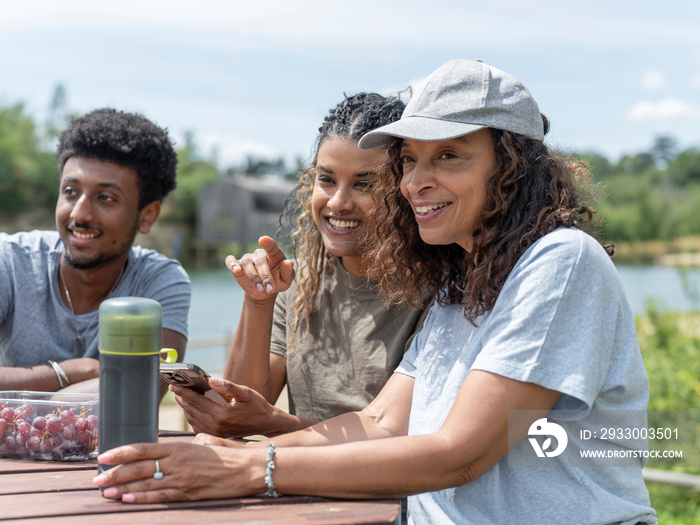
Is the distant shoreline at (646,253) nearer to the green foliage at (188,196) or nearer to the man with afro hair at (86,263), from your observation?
the green foliage at (188,196)

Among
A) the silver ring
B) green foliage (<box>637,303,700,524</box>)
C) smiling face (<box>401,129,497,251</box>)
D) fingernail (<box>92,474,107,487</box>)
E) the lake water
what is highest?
smiling face (<box>401,129,497,251</box>)

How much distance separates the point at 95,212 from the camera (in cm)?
300

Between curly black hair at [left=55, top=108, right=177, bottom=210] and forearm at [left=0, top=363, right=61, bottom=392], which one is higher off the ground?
curly black hair at [left=55, top=108, right=177, bottom=210]

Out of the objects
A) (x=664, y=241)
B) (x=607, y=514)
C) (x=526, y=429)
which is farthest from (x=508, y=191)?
(x=664, y=241)

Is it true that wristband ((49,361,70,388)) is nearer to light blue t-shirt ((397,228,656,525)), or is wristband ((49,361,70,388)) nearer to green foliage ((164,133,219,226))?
light blue t-shirt ((397,228,656,525))

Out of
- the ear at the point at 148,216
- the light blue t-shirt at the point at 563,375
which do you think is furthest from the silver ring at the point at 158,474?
the ear at the point at 148,216

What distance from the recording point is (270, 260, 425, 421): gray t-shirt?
99.7 inches

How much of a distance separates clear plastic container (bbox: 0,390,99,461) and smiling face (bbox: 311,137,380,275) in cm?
109

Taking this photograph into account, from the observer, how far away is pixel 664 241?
33500mm

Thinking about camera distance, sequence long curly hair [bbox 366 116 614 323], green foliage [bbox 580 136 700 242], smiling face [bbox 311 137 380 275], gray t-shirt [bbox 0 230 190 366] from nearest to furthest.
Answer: long curly hair [bbox 366 116 614 323] < smiling face [bbox 311 137 380 275] < gray t-shirt [bbox 0 230 190 366] < green foliage [bbox 580 136 700 242]

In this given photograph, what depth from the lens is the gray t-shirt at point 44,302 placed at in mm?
2959

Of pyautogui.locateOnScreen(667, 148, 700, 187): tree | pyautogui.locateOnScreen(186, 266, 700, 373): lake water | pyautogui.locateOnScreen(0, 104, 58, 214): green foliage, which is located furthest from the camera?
pyautogui.locateOnScreen(667, 148, 700, 187): tree

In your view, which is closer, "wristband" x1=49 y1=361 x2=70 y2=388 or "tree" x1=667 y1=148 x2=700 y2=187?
"wristband" x1=49 y1=361 x2=70 y2=388

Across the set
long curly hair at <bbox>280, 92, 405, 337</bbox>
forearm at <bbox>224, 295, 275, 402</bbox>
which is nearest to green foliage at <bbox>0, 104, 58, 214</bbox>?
long curly hair at <bbox>280, 92, 405, 337</bbox>
